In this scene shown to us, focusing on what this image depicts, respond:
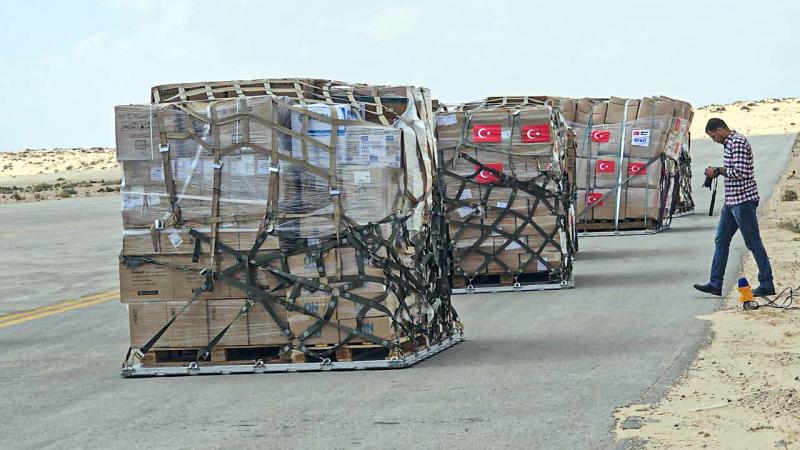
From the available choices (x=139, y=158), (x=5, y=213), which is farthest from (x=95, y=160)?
(x=139, y=158)

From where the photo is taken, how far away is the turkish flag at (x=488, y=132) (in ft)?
53.4

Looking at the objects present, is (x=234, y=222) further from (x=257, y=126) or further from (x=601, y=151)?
(x=601, y=151)

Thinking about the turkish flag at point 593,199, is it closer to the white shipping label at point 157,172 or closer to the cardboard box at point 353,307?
the cardboard box at point 353,307

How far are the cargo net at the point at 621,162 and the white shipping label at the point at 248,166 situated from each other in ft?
51.6

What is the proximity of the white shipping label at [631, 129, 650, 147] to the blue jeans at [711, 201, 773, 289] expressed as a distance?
11.7 meters

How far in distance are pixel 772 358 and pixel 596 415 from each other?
2488 millimetres

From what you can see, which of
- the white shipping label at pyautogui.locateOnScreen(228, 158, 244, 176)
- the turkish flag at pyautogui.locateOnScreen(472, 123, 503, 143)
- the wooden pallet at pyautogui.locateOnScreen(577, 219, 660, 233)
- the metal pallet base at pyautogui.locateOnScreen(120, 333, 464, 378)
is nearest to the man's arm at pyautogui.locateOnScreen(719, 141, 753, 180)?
the turkish flag at pyautogui.locateOnScreen(472, 123, 503, 143)

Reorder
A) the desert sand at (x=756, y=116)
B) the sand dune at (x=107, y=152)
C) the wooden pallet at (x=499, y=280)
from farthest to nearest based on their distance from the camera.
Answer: the desert sand at (x=756, y=116), the sand dune at (x=107, y=152), the wooden pallet at (x=499, y=280)

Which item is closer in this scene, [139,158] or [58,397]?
[58,397]

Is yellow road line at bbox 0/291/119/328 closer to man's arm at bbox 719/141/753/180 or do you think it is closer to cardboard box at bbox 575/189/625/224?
man's arm at bbox 719/141/753/180

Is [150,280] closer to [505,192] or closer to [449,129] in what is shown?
[449,129]

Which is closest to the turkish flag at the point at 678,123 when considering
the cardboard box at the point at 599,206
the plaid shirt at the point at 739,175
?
the cardboard box at the point at 599,206

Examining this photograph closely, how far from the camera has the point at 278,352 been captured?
10.8 meters

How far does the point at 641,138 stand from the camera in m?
25.8
